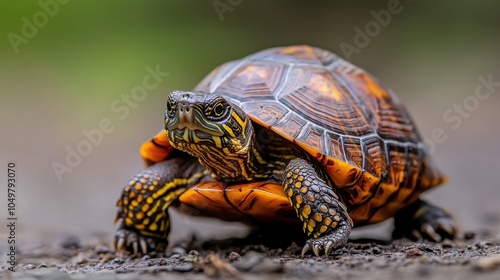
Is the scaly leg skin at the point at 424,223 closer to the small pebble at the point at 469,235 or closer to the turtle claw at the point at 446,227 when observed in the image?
the turtle claw at the point at 446,227

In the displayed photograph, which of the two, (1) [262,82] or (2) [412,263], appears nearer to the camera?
(2) [412,263]

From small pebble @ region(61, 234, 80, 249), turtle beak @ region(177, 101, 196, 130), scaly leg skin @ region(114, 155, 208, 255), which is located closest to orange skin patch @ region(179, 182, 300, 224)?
scaly leg skin @ region(114, 155, 208, 255)

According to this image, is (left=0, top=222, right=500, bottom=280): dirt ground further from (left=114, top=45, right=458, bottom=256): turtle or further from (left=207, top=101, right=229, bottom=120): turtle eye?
(left=207, top=101, right=229, bottom=120): turtle eye

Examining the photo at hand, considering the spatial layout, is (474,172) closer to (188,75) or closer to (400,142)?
(400,142)

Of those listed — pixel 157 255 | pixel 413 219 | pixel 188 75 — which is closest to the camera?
pixel 157 255

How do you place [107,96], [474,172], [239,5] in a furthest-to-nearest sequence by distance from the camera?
[239,5] < [107,96] < [474,172]

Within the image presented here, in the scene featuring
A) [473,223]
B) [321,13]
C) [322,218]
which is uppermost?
[321,13]

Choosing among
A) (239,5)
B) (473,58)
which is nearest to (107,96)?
(239,5)
